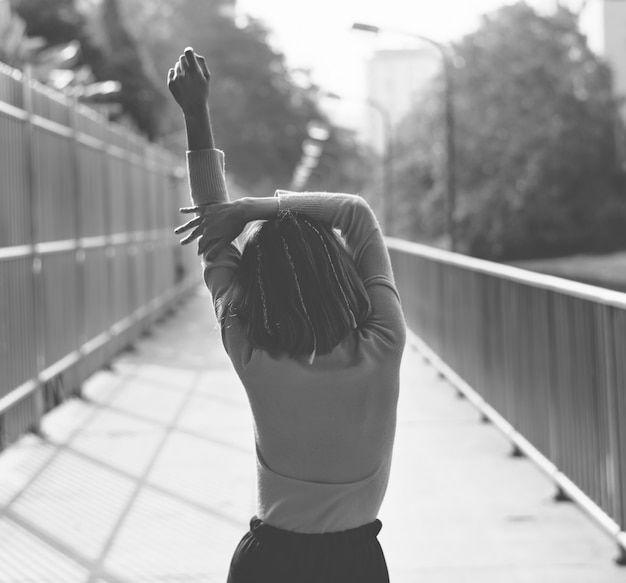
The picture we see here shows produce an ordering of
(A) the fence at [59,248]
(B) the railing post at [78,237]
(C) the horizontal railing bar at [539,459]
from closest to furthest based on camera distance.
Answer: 1. (C) the horizontal railing bar at [539,459]
2. (A) the fence at [59,248]
3. (B) the railing post at [78,237]

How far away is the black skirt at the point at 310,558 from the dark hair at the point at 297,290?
1.25ft

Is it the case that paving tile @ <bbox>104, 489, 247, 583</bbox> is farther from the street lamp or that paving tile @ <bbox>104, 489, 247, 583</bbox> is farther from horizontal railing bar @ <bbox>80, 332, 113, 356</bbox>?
the street lamp

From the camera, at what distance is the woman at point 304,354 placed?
2.24 metres

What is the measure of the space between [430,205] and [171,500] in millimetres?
54780

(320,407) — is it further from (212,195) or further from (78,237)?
(78,237)

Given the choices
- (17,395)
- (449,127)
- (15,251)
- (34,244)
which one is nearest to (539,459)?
(17,395)

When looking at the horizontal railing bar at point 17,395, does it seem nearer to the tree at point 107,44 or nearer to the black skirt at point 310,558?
the black skirt at point 310,558

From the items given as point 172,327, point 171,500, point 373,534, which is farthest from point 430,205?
point 373,534

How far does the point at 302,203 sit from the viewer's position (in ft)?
7.94

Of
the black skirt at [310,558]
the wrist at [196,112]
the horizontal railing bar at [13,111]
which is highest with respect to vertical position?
the horizontal railing bar at [13,111]

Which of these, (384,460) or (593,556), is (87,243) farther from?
(384,460)

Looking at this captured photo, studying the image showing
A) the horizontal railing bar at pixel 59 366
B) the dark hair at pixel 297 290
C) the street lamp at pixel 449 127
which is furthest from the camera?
the street lamp at pixel 449 127

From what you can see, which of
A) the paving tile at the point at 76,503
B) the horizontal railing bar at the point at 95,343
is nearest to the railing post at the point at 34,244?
the paving tile at the point at 76,503

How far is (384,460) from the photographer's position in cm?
240
